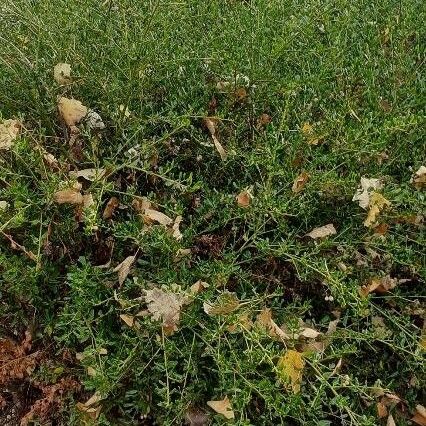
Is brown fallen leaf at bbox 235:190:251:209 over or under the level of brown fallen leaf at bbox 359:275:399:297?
over

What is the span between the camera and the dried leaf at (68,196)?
1840 mm

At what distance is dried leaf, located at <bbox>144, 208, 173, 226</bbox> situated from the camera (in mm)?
1918

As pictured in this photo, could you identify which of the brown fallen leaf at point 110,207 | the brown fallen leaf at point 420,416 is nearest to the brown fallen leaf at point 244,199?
the brown fallen leaf at point 110,207

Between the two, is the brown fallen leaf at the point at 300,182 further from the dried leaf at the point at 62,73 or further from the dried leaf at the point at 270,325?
the dried leaf at the point at 62,73

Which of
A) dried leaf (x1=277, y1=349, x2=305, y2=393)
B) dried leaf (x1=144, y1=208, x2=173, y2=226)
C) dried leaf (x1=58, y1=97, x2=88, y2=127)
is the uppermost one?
dried leaf (x1=58, y1=97, x2=88, y2=127)

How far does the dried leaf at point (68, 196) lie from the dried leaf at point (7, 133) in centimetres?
19

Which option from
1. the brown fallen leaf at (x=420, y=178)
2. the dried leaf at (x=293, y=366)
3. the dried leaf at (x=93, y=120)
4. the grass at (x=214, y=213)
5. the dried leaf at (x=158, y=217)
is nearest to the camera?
the dried leaf at (x=293, y=366)

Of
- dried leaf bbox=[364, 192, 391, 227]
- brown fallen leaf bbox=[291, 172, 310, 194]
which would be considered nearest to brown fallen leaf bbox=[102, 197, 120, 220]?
brown fallen leaf bbox=[291, 172, 310, 194]

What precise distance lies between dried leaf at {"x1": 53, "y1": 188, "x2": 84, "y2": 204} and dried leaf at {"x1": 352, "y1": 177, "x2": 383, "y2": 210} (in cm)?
78

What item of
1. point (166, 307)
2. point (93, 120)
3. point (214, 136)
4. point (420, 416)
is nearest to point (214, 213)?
point (214, 136)

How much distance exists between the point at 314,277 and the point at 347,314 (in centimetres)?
14

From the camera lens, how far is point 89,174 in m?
1.97

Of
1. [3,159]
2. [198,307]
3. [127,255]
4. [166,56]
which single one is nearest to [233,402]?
[198,307]

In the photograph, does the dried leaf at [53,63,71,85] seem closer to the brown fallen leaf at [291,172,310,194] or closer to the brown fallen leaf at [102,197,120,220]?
the brown fallen leaf at [102,197,120,220]
